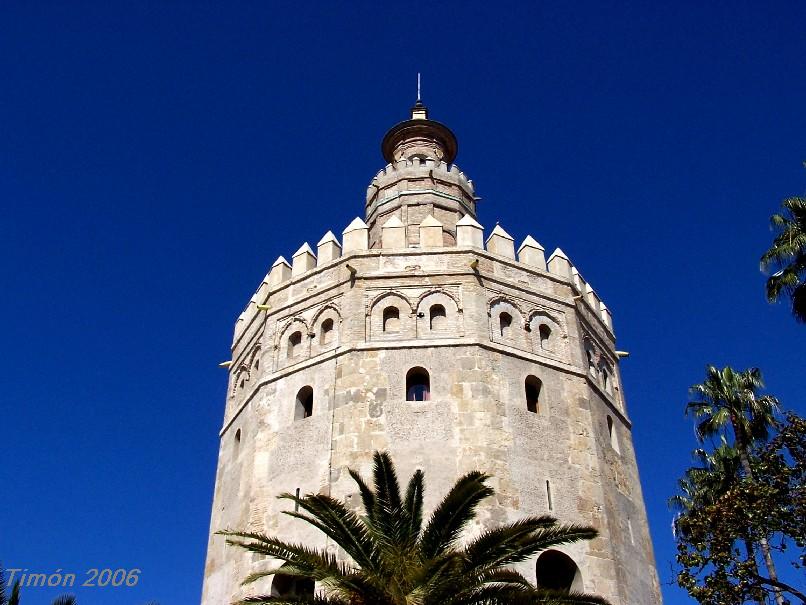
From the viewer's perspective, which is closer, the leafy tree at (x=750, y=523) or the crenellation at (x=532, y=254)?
the leafy tree at (x=750, y=523)

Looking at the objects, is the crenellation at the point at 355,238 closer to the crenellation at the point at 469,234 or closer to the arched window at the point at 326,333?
the arched window at the point at 326,333

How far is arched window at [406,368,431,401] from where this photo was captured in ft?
54.8

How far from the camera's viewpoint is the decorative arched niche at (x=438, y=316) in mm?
17172

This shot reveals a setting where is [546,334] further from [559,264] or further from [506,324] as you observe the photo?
[559,264]

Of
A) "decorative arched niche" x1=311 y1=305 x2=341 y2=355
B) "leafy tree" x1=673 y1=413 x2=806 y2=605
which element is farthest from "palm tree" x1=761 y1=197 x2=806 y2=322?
"decorative arched niche" x1=311 y1=305 x2=341 y2=355

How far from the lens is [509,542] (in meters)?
11.2

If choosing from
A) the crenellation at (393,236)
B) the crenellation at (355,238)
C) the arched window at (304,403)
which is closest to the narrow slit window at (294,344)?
the arched window at (304,403)

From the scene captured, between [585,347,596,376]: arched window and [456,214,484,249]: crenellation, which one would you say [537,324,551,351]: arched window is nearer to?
→ [585,347,596,376]: arched window

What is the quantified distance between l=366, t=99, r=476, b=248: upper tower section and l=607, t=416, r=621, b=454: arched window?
19.9 feet

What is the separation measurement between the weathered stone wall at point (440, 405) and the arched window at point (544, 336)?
51 mm

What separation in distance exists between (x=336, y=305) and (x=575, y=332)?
5.35 metres

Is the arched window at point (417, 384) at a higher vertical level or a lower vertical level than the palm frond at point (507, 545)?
higher

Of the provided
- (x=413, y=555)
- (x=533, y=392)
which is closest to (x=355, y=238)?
(x=533, y=392)

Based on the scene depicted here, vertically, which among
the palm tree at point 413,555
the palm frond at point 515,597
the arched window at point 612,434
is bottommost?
the palm frond at point 515,597
